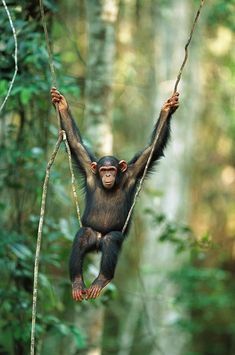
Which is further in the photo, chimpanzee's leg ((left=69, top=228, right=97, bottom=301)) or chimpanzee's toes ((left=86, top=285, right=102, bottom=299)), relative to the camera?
chimpanzee's leg ((left=69, top=228, right=97, bottom=301))

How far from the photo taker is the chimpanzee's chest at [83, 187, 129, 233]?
5754 millimetres

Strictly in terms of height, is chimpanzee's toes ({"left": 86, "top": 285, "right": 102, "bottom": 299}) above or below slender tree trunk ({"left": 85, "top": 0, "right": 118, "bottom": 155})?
below

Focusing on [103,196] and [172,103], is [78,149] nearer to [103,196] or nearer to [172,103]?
[103,196]

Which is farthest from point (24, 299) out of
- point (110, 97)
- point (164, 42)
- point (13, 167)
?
point (164, 42)

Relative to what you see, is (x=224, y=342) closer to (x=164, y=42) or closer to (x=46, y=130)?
(x=164, y=42)

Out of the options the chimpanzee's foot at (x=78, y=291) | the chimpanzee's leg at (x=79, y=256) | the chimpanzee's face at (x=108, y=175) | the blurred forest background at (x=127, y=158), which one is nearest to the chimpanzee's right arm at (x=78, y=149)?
the chimpanzee's face at (x=108, y=175)

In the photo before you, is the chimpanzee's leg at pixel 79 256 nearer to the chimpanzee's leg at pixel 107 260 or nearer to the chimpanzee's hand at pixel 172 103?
the chimpanzee's leg at pixel 107 260

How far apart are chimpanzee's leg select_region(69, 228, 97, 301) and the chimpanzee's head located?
0.41 metres

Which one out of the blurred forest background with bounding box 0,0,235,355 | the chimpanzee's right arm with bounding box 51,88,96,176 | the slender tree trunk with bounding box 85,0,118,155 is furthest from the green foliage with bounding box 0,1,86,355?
the slender tree trunk with bounding box 85,0,118,155

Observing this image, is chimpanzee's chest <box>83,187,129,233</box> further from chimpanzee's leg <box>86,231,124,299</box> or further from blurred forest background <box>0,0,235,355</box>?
blurred forest background <box>0,0,235,355</box>

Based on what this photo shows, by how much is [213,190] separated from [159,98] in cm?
582

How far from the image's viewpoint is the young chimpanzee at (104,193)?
17.6ft

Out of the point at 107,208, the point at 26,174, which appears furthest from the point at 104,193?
the point at 26,174

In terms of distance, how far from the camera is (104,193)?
234 inches
